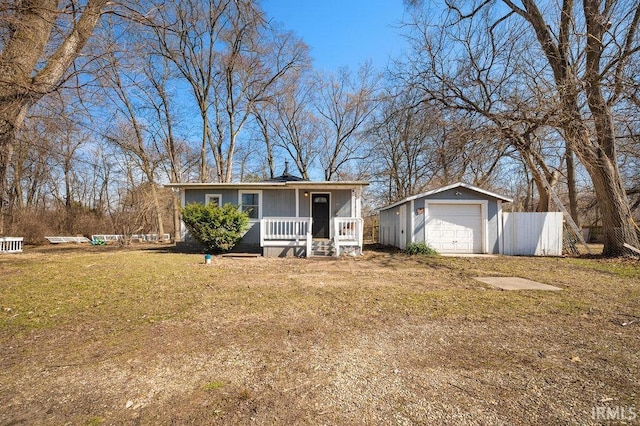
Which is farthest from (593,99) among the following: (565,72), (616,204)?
(616,204)

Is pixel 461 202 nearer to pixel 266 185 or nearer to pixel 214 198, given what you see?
pixel 266 185

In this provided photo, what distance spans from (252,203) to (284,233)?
2.23m

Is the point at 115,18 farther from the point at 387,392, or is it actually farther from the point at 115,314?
the point at 387,392

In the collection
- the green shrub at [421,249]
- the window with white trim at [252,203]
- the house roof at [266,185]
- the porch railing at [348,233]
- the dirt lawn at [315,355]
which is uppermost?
the house roof at [266,185]

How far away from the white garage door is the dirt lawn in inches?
236

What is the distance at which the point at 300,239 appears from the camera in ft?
35.6

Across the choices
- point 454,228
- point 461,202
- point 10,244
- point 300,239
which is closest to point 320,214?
point 300,239

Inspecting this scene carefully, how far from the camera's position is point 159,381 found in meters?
2.18

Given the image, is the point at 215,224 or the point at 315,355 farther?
the point at 215,224

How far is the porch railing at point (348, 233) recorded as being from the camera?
1065cm

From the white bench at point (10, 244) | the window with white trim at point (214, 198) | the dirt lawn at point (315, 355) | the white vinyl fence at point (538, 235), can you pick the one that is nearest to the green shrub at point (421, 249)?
the white vinyl fence at point (538, 235)

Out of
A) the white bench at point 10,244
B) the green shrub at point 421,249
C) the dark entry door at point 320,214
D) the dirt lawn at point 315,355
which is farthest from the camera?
the white bench at point 10,244

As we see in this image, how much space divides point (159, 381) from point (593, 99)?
13.1m

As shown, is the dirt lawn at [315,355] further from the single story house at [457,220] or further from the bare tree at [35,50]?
the single story house at [457,220]
